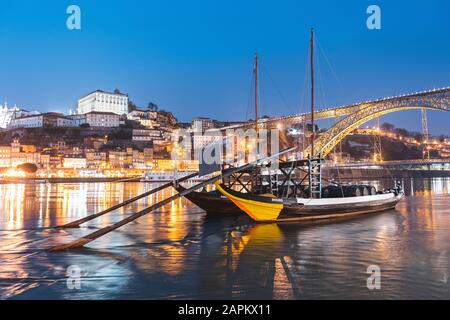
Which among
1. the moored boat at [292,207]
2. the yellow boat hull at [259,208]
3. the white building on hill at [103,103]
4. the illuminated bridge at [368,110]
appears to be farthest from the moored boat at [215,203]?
the white building on hill at [103,103]

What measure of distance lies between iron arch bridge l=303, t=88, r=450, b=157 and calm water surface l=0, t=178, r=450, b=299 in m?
32.2

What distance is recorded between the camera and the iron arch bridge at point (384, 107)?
48.0 m

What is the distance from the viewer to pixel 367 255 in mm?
11703

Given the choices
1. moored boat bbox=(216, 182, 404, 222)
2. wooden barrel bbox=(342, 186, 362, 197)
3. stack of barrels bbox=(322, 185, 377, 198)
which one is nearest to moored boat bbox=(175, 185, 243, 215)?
moored boat bbox=(216, 182, 404, 222)

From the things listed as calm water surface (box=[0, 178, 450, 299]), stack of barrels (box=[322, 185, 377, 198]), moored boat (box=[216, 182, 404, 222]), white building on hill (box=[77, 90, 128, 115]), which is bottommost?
calm water surface (box=[0, 178, 450, 299])

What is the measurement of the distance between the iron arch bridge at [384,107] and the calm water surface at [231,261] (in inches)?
1269

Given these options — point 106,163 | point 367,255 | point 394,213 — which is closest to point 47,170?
point 106,163

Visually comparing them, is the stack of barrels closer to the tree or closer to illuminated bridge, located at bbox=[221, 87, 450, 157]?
illuminated bridge, located at bbox=[221, 87, 450, 157]

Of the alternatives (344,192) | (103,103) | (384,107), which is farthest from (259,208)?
(103,103)

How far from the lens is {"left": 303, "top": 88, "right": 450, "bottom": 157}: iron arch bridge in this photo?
4804cm

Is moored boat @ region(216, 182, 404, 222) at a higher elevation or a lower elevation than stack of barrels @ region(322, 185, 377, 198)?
lower
